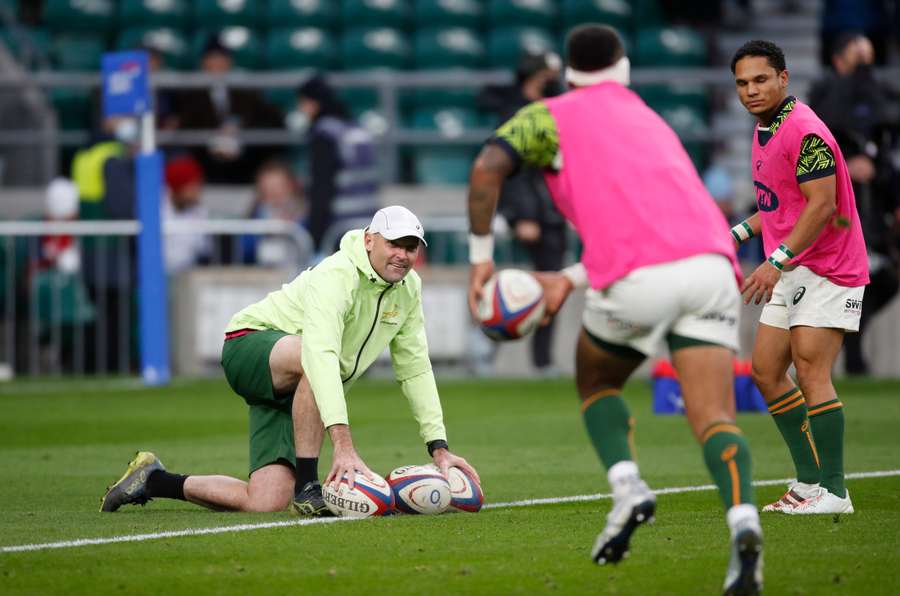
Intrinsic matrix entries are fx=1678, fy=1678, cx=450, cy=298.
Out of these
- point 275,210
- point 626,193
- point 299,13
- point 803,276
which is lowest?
point 803,276

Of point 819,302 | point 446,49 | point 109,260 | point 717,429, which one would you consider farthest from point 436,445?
point 446,49

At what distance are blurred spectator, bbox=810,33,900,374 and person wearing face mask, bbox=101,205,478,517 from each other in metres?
7.91

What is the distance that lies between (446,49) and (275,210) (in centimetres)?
446

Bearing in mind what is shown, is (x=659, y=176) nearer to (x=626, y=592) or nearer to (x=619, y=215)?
(x=619, y=215)

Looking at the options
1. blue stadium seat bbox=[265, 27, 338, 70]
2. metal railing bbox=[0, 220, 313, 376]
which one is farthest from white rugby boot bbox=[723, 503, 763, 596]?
blue stadium seat bbox=[265, 27, 338, 70]

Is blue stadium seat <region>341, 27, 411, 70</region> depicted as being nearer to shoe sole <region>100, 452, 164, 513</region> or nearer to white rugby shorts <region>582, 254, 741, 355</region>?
shoe sole <region>100, 452, 164, 513</region>

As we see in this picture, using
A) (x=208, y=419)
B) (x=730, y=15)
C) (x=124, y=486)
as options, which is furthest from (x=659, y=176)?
(x=730, y=15)

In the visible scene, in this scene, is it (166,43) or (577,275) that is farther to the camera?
(166,43)

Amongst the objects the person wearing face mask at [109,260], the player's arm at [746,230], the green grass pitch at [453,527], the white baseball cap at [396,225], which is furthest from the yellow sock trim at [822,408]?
the person wearing face mask at [109,260]

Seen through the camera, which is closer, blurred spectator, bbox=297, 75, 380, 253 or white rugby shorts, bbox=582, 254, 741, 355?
white rugby shorts, bbox=582, 254, 741, 355

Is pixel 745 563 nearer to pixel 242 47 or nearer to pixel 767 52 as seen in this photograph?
pixel 767 52

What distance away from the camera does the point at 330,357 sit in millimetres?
7582

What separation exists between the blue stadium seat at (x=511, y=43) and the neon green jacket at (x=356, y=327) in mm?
13817

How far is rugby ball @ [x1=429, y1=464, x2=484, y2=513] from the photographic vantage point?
790 centimetres
